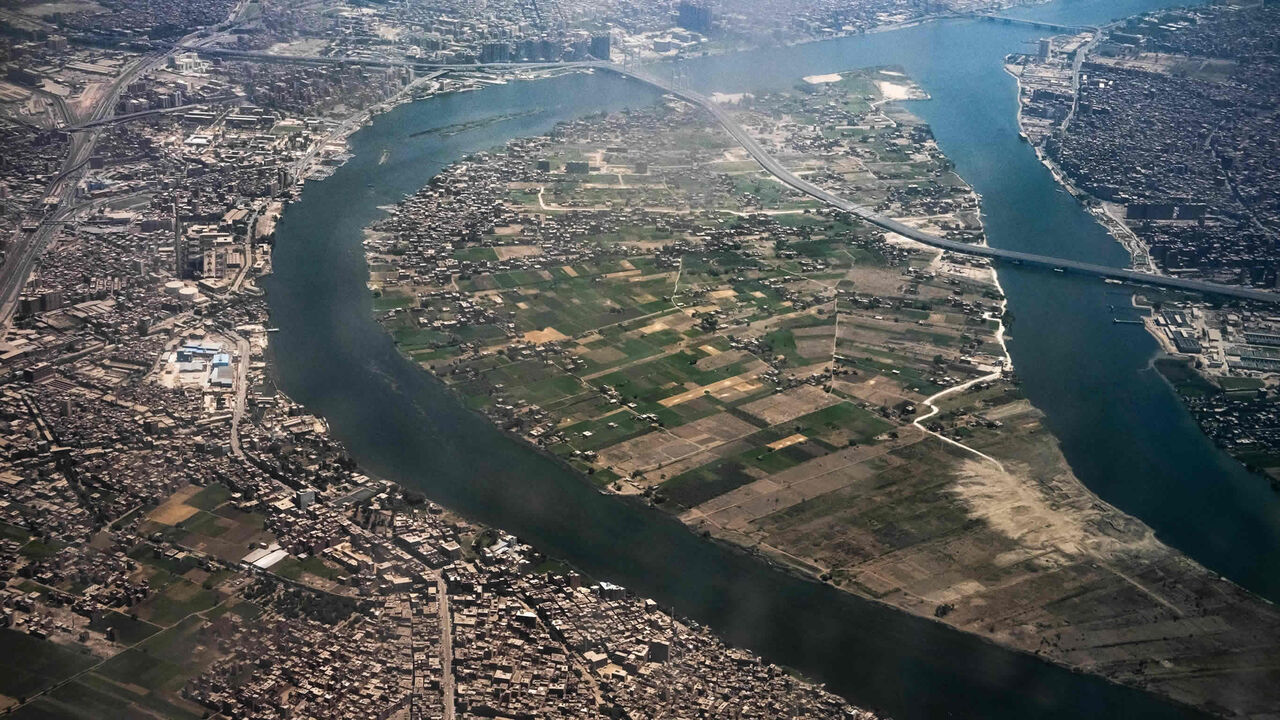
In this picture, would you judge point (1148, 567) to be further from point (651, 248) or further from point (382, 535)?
Result: point (651, 248)

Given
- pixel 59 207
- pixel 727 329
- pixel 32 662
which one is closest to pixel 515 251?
pixel 727 329

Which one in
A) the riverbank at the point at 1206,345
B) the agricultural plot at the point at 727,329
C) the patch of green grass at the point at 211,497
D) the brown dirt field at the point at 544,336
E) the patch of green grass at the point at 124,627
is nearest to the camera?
the patch of green grass at the point at 124,627

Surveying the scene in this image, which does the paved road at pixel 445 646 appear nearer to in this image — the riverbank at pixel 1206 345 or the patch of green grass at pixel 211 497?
the patch of green grass at pixel 211 497

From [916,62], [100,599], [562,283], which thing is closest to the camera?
[100,599]

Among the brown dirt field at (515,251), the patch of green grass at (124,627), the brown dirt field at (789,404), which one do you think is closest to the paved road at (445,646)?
the patch of green grass at (124,627)

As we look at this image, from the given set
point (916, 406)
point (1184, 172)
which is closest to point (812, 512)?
point (916, 406)

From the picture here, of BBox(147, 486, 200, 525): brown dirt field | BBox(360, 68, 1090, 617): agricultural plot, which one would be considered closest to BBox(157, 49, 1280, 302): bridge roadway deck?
BBox(360, 68, 1090, 617): agricultural plot

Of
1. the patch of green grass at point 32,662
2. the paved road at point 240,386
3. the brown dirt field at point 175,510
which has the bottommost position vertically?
the patch of green grass at point 32,662

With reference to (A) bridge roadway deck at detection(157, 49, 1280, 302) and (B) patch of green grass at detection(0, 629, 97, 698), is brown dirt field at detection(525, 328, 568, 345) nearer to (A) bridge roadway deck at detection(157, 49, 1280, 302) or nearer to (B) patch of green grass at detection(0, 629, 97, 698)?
(A) bridge roadway deck at detection(157, 49, 1280, 302)

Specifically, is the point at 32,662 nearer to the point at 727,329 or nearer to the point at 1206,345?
the point at 727,329
